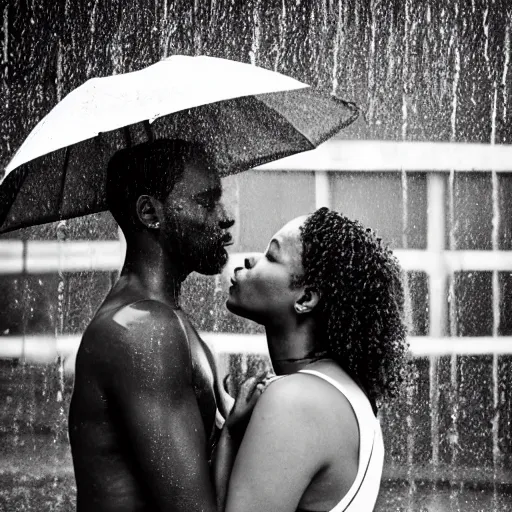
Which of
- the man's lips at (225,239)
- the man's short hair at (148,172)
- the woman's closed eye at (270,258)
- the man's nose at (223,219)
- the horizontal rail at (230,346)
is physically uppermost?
the man's short hair at (148,172)

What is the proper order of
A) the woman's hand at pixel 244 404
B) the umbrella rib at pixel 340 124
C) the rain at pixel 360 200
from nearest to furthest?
the woman's hand at pixel 244 404, the umbrella rib at pixel 340 124, the rain at pixel 360 200

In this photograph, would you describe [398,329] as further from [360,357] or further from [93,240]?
[93,240]

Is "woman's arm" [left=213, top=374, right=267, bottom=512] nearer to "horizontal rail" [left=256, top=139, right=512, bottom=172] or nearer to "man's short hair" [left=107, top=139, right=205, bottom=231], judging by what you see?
"man's short hair" [left=107, top=139, right=205, bottom=231]

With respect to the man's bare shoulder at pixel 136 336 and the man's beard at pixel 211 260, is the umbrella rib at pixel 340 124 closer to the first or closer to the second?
the man's beard at pixel 211 260

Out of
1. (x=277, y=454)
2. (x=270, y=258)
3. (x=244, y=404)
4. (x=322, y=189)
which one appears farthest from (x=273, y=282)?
(x=322, y=189)

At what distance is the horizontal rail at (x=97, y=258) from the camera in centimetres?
593

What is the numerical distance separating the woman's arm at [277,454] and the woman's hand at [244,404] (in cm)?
7

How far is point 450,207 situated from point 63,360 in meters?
2.68

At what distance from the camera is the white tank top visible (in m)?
1.93

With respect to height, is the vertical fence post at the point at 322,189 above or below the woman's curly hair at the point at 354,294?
above

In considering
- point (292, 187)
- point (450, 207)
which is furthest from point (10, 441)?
point (450, 207)

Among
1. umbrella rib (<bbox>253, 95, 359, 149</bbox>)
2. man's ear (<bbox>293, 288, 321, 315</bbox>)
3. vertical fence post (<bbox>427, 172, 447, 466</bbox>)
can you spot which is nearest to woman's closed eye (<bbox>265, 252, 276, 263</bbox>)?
man's ear (<bbox>293, 288, 321, 315</bbox>)

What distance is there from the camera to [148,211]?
7.30ft

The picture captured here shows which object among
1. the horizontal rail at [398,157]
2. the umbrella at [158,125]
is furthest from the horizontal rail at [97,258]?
the umbrella at [158,125]
